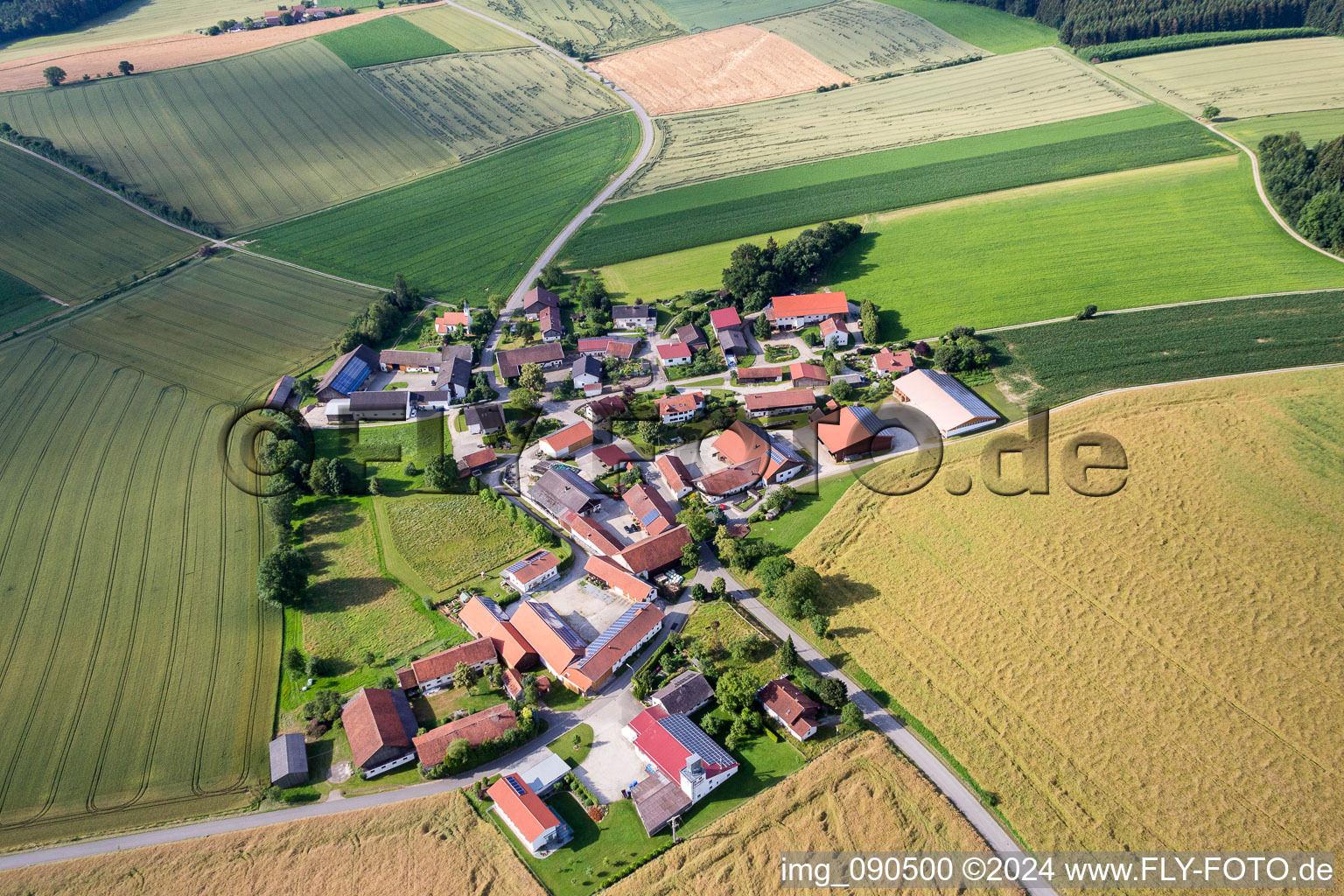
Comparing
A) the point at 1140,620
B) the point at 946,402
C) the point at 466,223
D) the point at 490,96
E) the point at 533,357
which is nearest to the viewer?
the point at 1140,620

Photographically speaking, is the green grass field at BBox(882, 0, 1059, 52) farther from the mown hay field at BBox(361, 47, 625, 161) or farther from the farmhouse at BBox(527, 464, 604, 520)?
the farmhouse at BBox(527, 464, 604, 520)

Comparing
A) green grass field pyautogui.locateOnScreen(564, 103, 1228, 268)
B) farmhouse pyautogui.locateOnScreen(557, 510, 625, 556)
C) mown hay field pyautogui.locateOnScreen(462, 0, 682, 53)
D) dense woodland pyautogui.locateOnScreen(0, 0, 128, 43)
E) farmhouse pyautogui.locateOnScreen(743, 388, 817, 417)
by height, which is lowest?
farmhouse pyautogui.locateOnScreen(557, 510, 625, 556)

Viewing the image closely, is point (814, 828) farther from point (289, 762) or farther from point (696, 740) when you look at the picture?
point (289, 762)

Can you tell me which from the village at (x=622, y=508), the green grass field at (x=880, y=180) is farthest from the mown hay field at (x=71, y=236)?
the green grass field at (x=880, y=180)

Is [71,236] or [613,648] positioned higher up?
[71,236]

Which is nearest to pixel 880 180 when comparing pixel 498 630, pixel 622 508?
pixel 622 508

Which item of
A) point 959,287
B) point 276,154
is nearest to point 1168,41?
point 959,287

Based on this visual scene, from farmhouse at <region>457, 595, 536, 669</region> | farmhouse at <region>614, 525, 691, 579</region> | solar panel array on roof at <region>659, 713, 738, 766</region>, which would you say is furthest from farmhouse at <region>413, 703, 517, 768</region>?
farmhouse at <region>614, 525, 691, 579</region>
